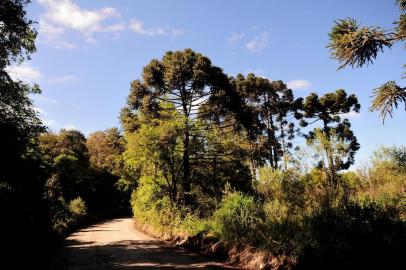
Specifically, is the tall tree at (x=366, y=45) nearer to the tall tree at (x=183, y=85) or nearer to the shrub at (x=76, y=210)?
the tall tree at (x=183, y=85)

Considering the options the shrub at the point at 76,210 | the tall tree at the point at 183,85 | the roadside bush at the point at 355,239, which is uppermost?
the tall tree at the point at 183,85

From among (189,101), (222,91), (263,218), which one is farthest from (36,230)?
(222,91)

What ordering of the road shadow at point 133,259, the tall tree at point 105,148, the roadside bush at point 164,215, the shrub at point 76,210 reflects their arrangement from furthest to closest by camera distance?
the tall tree at point 105,148, the shrub at point 76,210, the roadside bush at point 164,215, the road shadow at point 133,259

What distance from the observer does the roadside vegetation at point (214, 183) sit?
8.97 m

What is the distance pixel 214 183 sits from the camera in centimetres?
2073

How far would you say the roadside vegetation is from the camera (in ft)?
29.4

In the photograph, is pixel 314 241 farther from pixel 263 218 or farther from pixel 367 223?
pixel 263 218

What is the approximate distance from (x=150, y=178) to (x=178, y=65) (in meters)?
7.74

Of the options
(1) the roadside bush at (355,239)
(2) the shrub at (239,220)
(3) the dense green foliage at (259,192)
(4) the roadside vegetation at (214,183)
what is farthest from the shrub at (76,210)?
(1) the roadside bush at (355,239)

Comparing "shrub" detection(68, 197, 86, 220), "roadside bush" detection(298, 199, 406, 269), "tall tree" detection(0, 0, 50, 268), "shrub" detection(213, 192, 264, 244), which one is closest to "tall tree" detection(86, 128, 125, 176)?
"shrub" detection(68, 197, 86, 220)

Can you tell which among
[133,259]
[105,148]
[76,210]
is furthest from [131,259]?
[105,148]

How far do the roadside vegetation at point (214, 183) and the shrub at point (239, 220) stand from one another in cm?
5

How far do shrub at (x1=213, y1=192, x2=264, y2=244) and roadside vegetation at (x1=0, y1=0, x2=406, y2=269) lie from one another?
0.05 metres

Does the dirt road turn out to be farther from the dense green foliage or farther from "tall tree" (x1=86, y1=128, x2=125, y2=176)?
"tall tree" (x1=86, y1=128, x2=125, y2=176)
